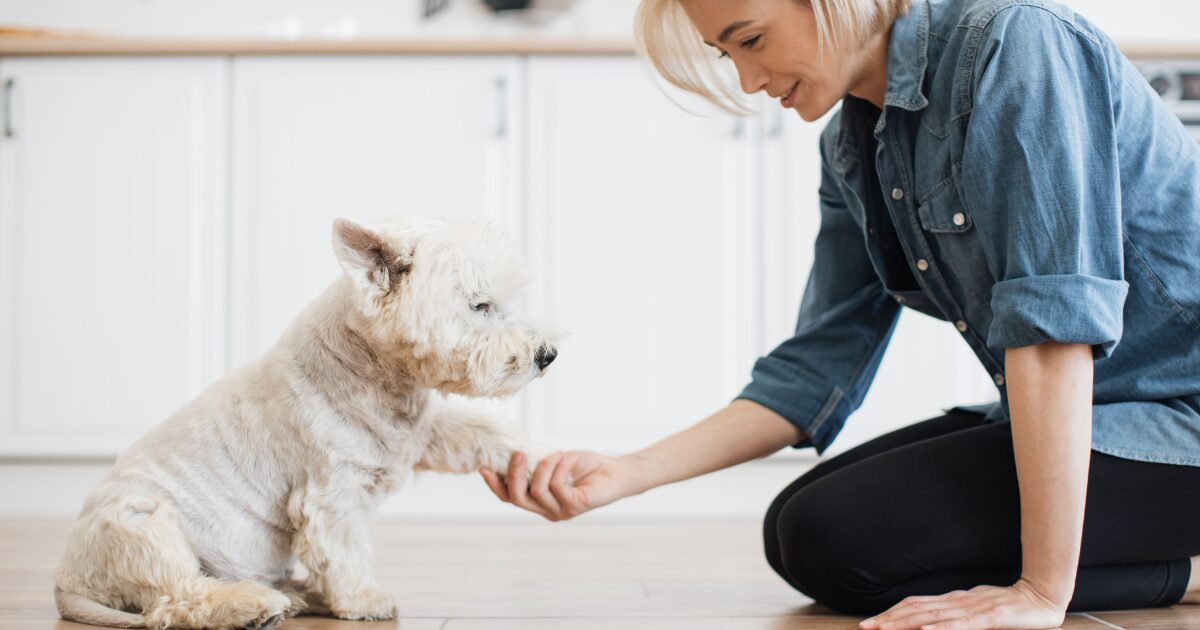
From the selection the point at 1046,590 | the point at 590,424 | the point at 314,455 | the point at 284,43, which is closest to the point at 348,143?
the point at 284,43

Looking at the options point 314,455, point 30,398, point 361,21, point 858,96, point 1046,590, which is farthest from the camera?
point 361,21

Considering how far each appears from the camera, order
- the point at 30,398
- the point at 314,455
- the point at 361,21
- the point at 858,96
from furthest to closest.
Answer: the point at 361,21
the point at 30,398
the point at 858,96
the point at 314,455

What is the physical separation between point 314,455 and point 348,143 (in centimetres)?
152

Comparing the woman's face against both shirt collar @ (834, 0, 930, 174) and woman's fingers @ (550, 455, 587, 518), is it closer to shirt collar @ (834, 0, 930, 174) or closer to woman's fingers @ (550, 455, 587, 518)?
shirt collar @ (834, 0, 930, 174)

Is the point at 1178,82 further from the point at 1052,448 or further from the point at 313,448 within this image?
the point at 313,448

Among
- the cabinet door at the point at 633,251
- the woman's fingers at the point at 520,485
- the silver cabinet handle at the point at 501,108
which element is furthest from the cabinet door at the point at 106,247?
the woman's fingers at the point at 520,485

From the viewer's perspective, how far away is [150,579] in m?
1.17

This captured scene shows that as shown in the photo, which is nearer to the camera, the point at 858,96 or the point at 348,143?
the point at 858,96

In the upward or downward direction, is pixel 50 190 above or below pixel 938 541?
above

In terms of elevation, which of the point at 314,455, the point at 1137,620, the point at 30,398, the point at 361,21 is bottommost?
the point at 30,398

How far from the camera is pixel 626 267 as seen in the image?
2.57 metres

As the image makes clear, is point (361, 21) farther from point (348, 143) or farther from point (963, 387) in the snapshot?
point (963, 387)

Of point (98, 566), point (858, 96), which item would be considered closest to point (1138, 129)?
point (858, 96)

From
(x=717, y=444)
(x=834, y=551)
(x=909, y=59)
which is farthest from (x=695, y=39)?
(x=834, y=551)
